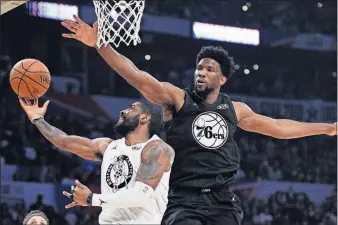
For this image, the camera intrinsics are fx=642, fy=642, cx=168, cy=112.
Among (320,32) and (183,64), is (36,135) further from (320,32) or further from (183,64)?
(320,32)

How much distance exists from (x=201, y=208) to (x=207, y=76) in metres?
1.04

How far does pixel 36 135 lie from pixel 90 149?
29.4 feet

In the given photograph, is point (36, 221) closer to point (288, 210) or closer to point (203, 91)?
point (203, 91)

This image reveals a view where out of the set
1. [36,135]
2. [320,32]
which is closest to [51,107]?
[36,135]

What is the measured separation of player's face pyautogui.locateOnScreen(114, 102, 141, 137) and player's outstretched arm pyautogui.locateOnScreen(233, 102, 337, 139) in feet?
3.24

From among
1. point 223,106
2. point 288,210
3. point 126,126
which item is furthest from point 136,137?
point 288,210

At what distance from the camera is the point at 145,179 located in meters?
4.21

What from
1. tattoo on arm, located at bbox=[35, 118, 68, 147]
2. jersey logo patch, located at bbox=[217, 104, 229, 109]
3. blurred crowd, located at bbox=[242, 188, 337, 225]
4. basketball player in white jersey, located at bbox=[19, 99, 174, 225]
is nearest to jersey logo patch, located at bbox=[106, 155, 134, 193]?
basketball player in white jersey, located at bbox=[19, 99, 174, 225]

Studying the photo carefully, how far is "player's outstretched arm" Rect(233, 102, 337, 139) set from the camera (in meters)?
5.36

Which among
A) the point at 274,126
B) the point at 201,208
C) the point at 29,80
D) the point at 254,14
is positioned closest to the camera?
the point at 201,208

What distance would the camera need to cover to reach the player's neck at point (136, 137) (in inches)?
182

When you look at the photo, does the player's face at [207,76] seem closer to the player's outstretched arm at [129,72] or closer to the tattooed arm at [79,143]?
the player's outstretched arm at [129,72]

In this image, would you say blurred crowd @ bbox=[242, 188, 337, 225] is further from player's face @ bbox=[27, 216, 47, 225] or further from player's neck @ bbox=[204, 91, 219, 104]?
player's neck @ bbox=[204, 91, 219, 104]

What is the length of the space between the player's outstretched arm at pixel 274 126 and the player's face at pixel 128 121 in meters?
0.99
